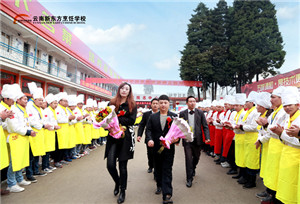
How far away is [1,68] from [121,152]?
11.5m

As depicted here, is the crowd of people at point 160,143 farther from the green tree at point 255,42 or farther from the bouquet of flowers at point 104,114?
the green tree at point 255,42

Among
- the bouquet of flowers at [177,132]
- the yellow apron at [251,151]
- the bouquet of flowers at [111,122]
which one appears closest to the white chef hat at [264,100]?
the yellow apron at [251,151]

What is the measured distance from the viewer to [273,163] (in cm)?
314

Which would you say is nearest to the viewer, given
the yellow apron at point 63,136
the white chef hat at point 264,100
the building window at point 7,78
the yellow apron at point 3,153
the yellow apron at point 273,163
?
the yellow apron at point 273,163

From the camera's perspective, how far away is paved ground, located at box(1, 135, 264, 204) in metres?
3.50

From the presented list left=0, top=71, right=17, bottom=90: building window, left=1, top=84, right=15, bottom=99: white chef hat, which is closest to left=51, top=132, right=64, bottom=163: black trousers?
left=1, top=84, right=15, bottom=99: white chef hat

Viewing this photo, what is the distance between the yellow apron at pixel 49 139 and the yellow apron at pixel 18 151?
0.88m

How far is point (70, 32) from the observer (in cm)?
1855

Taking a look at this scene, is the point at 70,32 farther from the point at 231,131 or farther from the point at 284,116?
the point at 284,116

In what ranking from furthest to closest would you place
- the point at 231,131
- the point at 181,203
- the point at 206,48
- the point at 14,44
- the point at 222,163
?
the point at 206,48, the point at 14,44, the point at 222,163, the point at 231,131, the point at 181,203

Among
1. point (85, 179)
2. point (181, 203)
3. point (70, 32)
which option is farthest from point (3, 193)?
point (70, 32)

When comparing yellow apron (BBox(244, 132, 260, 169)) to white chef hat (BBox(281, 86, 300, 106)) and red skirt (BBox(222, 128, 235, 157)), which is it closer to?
red skirt (BBox(222, 128, 235, 157))

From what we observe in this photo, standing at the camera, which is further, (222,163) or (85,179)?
(222,163)

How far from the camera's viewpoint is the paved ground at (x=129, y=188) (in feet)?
11.5
